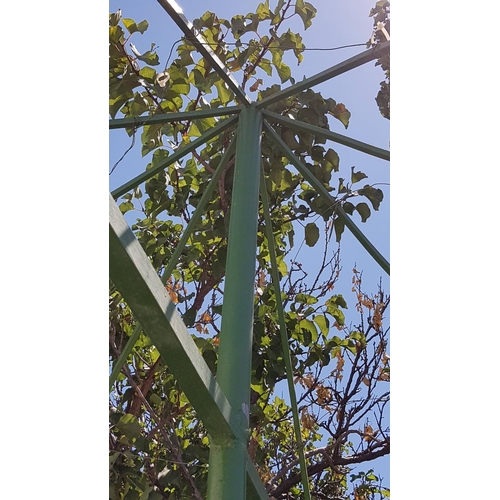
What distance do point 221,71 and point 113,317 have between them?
1.43 meters

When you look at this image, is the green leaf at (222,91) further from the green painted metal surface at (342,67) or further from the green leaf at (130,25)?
the green painted metal surface at (342,67)

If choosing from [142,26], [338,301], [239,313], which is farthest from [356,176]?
[239,313]

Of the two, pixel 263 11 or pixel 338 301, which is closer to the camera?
pixel 263 11

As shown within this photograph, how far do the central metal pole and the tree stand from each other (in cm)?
37

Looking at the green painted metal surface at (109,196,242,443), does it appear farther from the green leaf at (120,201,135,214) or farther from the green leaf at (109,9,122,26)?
the green leaf at (120,201,135,214)

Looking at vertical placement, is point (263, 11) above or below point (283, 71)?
above

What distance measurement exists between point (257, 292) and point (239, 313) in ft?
4.97

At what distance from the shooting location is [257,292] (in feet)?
10.6

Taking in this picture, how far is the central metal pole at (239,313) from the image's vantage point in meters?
1.48

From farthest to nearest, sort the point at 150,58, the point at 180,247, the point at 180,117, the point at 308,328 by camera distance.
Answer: the point at 308,328 < the point at 150,58 < the point at 180,117 < the point at 180,247

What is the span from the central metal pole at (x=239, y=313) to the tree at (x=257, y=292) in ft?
1.23

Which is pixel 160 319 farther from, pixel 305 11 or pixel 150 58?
pixel 305 11
